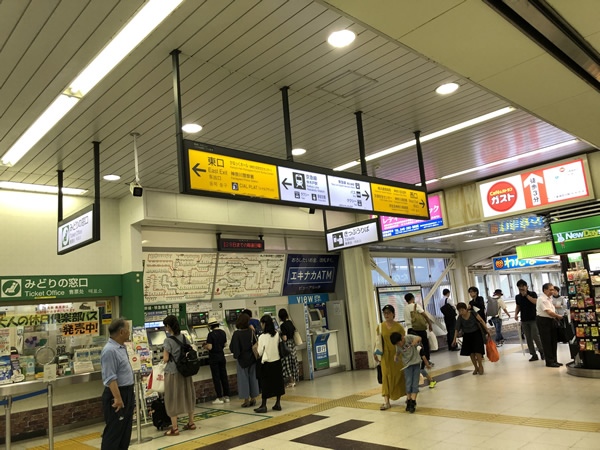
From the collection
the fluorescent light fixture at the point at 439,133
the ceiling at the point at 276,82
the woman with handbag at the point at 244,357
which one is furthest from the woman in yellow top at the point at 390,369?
the ceiling at the point at 276,82

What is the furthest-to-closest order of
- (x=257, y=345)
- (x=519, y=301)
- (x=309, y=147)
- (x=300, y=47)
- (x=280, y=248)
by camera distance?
(x=280, y=248), (x=519, y=301), (x=257, y=345), (x=309, y=147), (x=300, y=47)

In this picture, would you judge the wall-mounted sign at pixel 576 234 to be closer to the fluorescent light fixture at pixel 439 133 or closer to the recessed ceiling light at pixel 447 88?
the fluorescent light fixture at pixel 439 133

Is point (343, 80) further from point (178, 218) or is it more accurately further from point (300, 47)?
point (178, 218)

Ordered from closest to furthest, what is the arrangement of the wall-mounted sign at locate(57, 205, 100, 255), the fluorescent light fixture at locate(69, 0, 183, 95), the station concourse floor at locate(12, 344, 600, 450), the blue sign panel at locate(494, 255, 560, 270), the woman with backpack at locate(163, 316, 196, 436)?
the fluorescent light fixture at locate(69, 0, 183, 95), the station concourse floor at locate(12, 344, 600, 450), the wall-mounted sign at locate(57, 205, 100, 255), the woman with backpack at locate(163, 316, 196, 436), the blue sign panel at locate(494, 255, 560, 270)

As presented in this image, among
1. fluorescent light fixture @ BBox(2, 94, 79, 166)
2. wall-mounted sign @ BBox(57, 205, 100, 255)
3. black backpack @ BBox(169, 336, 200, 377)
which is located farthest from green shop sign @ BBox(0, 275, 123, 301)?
black backpack @ BBox(169, 336, 200, 377)

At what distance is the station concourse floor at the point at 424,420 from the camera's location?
175 inches

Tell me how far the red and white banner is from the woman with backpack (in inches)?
218

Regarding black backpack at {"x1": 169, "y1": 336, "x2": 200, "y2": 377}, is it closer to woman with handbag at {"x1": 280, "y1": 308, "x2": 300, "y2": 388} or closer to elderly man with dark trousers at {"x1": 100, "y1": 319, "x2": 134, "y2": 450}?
elderly man with dark trousers at {"x1": 100, "y1": 319, "x2": 134, "y2": 450}

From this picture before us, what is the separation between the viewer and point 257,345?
6.92 metres

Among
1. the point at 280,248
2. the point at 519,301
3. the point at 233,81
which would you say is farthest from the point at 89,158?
the point at 519,301

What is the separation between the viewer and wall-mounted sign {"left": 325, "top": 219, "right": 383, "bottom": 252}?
7.34 metres

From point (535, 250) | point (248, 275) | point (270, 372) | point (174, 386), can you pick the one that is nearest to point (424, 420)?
point (270, 372)

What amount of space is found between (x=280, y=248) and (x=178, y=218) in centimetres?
268

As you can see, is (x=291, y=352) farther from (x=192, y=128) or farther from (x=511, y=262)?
(x=511, y=262)
